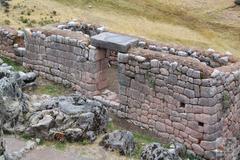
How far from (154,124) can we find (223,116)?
1871mm

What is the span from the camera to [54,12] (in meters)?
26.1

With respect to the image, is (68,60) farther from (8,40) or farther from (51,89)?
(8,40)

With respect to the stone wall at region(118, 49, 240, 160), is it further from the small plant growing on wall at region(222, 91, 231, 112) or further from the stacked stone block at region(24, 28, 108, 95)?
the stacked stone block at region(24, 28, 108, 95)

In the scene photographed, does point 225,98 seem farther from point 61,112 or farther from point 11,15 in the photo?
point 11,15

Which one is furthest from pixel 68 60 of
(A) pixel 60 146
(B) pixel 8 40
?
(A) pixel 60 146

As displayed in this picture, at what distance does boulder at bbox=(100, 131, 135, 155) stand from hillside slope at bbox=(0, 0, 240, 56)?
10.0 m

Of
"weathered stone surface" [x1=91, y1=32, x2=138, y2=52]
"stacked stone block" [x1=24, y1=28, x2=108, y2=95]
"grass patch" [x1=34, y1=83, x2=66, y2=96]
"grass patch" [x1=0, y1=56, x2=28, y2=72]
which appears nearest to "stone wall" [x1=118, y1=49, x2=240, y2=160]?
"weathered stone surface" [x1=91, y1=32, x2=138, y2=52]

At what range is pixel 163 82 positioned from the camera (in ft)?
48.5

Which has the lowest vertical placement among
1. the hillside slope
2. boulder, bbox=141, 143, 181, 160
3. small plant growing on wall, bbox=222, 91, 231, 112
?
the hillside slope

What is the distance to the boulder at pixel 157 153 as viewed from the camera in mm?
13180

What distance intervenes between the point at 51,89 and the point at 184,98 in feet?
15.0

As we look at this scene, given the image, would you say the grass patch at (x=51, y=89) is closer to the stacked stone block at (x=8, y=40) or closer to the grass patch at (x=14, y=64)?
the grass patch at (x=14, y=64)

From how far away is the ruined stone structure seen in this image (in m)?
14.2

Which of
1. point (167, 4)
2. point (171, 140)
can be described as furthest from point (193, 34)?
point (171, 140)
